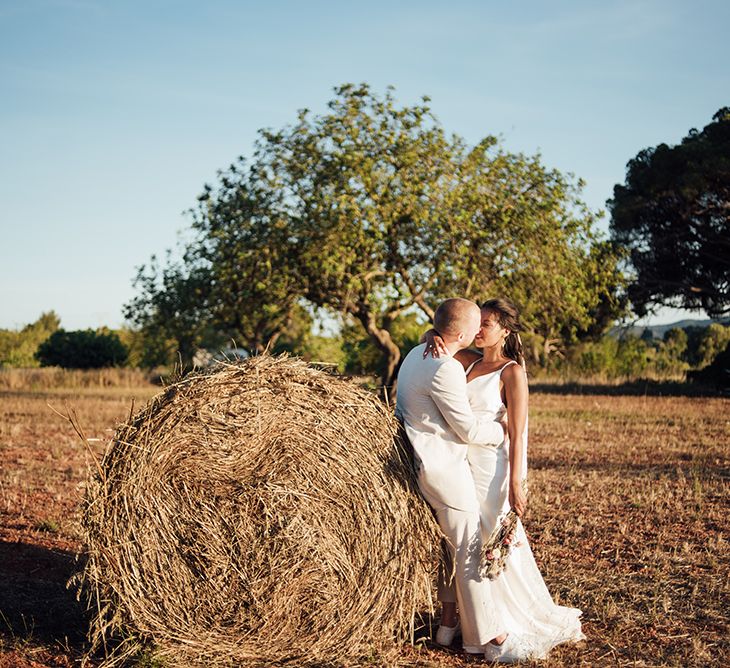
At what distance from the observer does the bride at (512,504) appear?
5.27 metres

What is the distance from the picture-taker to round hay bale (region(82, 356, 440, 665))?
16.1 ft

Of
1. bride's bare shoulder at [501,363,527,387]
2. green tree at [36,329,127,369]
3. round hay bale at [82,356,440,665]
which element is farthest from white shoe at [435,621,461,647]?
green tree at [36,329,127,369]

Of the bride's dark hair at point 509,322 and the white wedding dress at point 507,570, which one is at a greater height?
the bride's dark hair at point 509,322

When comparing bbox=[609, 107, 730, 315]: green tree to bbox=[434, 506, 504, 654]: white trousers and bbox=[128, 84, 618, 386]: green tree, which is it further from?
bbox=[434, 506, 504, 654]: white trousers

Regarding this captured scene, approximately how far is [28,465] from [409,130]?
449 inches

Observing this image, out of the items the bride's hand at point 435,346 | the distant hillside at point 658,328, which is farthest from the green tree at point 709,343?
the bride's hand at point 435,346

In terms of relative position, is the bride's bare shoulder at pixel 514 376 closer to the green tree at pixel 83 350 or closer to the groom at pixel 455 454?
the groom at pixel 455 454

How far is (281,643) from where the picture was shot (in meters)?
5.02

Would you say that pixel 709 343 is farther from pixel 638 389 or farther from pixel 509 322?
pixel 509 322

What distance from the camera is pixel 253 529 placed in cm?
500

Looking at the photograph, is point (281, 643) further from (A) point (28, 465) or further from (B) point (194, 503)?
(A) point (28, 465)

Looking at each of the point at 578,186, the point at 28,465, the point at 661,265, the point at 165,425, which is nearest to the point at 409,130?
the point at 578,186

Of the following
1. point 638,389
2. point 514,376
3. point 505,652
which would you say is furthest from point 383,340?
point 505,652

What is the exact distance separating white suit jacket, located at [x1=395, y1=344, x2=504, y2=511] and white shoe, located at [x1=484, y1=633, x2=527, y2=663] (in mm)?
793
